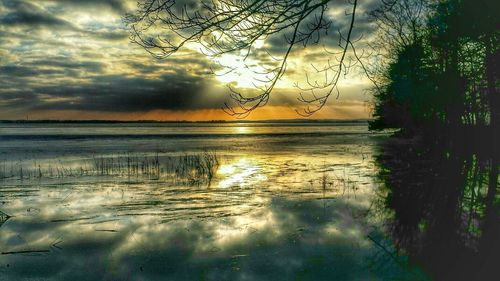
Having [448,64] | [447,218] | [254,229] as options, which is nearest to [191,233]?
[254,229]

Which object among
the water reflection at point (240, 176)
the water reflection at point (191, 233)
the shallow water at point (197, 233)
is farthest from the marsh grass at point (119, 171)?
the water reflection at point (191, 233)

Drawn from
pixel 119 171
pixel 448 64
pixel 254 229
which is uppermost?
pixel 448 64

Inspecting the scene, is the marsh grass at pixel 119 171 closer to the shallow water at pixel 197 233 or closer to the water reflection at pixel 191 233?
the shallow water at pixel 197 233

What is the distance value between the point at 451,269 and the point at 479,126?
2949 cm

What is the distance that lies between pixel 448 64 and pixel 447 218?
22.1 metres

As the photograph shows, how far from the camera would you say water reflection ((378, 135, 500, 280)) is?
294 inches

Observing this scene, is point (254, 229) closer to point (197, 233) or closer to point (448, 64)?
point (197, 233)

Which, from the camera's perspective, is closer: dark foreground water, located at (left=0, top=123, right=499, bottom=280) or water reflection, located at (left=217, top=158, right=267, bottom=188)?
dark foreground water, located at (left=0, top=123, right=499, bottom=280)

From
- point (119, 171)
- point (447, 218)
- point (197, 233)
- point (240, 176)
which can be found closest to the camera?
point (197, 233)

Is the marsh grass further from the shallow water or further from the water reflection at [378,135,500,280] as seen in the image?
the water reflection at [378,135,500,280]

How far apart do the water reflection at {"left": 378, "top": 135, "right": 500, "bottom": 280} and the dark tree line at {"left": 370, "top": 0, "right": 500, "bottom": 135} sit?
4744 mm

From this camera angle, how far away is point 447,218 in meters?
10.6

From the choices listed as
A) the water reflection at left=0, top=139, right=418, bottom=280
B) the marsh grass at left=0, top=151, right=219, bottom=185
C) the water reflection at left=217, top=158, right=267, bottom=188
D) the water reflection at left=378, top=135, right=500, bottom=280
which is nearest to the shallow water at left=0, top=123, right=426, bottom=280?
the water reflection at left=0, top=139, right=418, bottom=280

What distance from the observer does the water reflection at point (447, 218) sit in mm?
7463
